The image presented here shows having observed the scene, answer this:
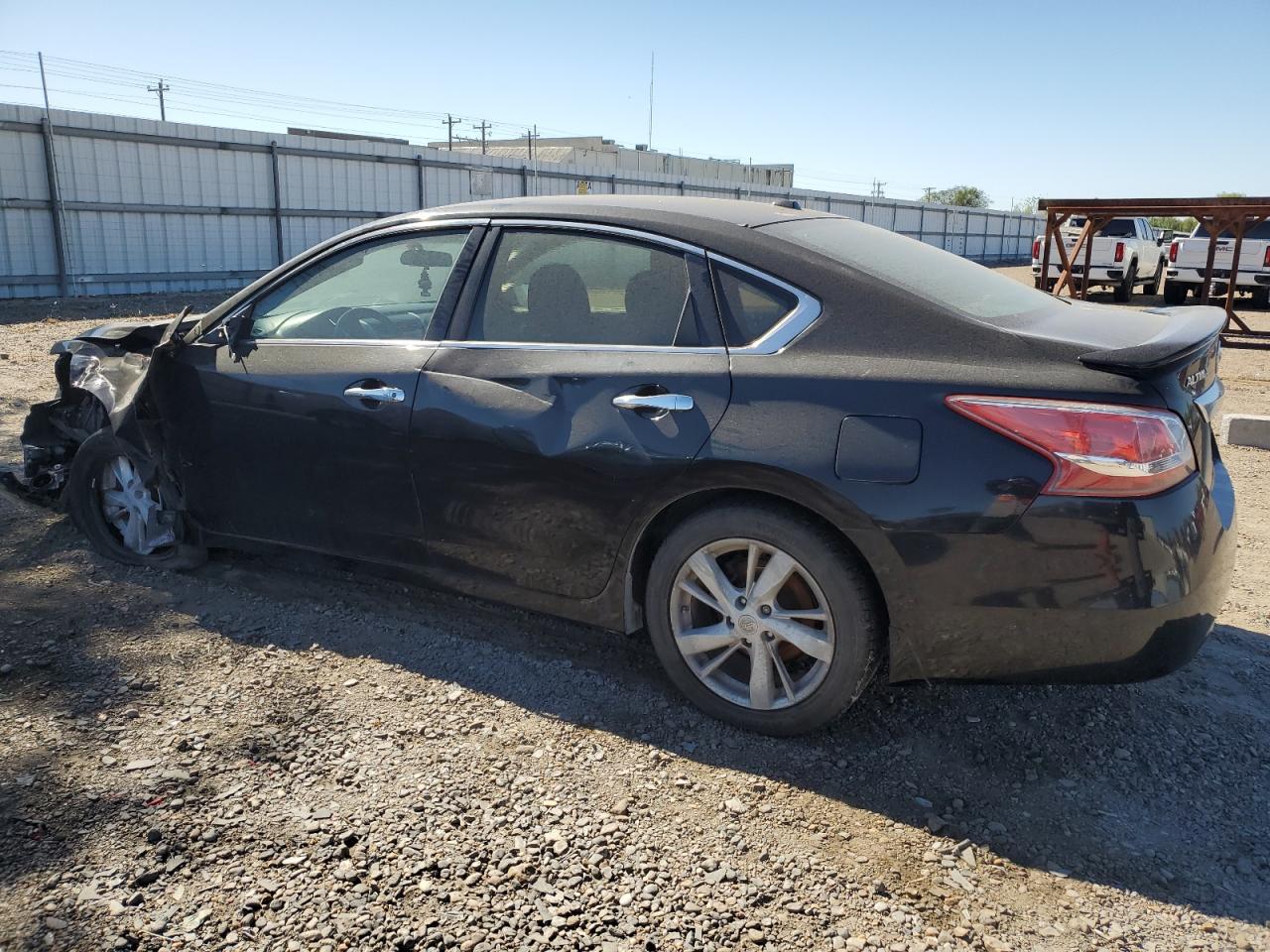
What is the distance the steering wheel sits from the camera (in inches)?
153

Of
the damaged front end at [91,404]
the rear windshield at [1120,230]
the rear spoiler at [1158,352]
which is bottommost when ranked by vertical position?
the damaged front end at [91,404]

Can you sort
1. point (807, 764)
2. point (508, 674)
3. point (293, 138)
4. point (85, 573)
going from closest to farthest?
1. point (807, 764)
2. point (508, 674)
3. point (85, 573)
4. point (293, 138)

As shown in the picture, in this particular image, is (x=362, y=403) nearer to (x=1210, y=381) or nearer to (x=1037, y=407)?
(x=1037, y=407)

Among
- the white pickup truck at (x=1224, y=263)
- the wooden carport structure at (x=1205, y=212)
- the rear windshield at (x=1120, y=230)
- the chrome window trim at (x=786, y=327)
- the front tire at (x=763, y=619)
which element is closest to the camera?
the front tire at (x=763, y=619)

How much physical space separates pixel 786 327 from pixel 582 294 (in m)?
0.79

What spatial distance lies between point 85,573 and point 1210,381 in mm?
4510

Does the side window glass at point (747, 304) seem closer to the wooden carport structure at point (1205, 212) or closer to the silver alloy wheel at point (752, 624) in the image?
the silver alloy wheel at point (752, 624)

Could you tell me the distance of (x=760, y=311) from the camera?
3.12 m

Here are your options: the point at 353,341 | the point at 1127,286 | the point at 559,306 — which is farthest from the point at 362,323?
the point at 1127,286

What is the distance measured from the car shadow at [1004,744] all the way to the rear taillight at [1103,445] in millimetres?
797

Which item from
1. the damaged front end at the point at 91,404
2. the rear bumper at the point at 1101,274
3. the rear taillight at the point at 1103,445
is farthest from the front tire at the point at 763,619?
the rear bumper at the point at 1101,274

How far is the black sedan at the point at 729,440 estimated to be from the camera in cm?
267

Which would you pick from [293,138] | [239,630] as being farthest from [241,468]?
[293,138]

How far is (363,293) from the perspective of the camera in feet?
13.4
